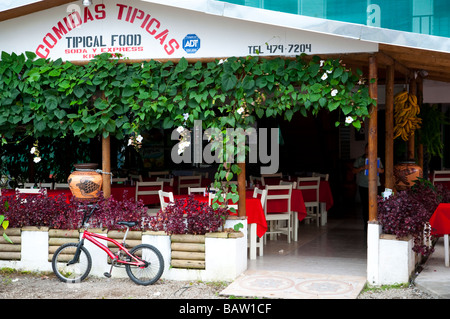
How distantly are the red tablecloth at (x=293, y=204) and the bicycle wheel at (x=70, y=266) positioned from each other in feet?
8.54

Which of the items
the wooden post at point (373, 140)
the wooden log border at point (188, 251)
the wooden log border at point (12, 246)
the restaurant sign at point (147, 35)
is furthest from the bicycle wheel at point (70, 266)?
the wooden post at point (373, 140)

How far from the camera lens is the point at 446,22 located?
1238 cm

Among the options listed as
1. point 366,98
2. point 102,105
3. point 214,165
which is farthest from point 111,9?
point 214,165

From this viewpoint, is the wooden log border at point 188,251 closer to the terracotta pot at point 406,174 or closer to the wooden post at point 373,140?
the wooden post at point 373,140

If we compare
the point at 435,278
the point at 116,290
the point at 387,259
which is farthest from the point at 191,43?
the point at 435,278

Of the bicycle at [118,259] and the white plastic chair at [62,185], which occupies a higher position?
the white plastic chair at [62,185]

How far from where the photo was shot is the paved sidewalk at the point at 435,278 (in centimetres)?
588

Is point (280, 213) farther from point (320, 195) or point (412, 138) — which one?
point (412, 138)

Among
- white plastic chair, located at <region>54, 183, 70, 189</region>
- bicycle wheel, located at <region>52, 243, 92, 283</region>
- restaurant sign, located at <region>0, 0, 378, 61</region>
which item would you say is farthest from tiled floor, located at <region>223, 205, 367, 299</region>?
white plastic chair, located at <region>54, 183, 70, 189</region>

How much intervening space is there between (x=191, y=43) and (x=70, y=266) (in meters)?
3.06

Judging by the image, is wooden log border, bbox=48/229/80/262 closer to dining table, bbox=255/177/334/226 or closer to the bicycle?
the bicycle

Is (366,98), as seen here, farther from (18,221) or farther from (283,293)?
(18,221)

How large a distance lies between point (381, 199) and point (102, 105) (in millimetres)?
3522

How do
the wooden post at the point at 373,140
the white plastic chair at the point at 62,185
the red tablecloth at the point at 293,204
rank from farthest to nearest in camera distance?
the white plastic chair at the point at 62,185, the red tablecloth at the point at 293,204, the wooden post at the point at 373,140
